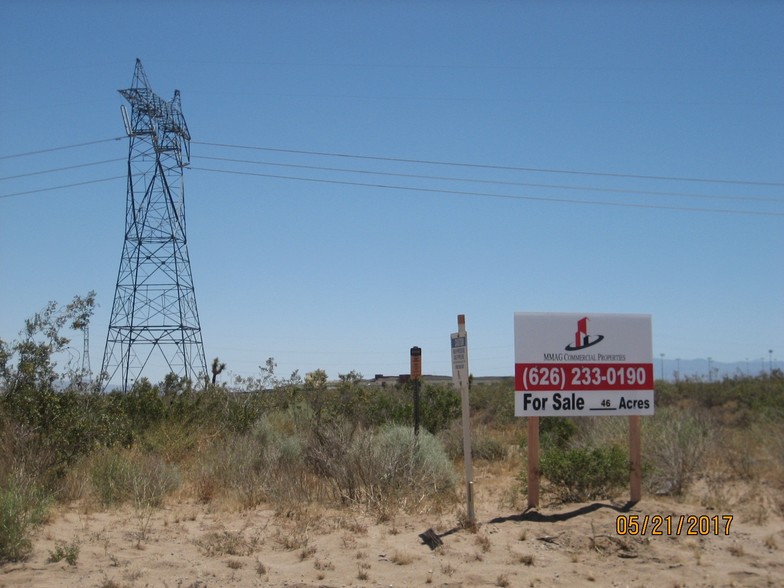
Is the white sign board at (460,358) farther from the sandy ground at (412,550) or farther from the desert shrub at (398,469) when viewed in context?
the desert shrub at (398,469)

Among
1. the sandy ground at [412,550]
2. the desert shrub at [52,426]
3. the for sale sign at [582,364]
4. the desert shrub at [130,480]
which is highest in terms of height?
the for sale sign at [582,364]

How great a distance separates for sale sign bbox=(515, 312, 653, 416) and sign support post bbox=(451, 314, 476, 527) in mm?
850

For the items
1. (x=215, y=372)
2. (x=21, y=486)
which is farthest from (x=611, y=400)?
(x=215, y=372)

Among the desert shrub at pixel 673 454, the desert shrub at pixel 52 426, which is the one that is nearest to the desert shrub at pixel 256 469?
the desert shrub at pixel 52 426

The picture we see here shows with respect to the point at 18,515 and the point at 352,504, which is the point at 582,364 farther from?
the point at 18,515

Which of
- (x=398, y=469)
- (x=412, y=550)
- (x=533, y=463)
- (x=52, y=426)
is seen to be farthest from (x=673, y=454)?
(x=52, y=426)

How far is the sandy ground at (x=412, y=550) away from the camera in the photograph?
8.98m

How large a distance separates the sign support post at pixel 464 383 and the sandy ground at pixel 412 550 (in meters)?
0.42

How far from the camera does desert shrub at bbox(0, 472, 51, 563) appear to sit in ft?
31.8

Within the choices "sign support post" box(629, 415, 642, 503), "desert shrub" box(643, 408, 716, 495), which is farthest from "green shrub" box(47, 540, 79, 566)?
"desert shrub" box(643, 408, 716, 495)

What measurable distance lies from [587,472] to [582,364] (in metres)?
1.76

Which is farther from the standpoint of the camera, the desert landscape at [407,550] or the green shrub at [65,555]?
the green shrub at [65,555]
